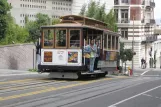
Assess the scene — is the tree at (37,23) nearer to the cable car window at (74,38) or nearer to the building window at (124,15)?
the building window at (124,15)

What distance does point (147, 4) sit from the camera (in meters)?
81.5

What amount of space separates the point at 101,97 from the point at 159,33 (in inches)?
3181

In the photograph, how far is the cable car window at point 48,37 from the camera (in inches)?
829

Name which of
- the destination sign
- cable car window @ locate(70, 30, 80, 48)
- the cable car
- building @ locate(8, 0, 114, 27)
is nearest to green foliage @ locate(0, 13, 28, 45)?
building @ locate(8, 0, 114, 27)

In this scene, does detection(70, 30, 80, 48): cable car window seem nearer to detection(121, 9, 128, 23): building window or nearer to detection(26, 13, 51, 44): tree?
detection(26, 13, 51, 44): tree

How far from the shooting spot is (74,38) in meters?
20.9

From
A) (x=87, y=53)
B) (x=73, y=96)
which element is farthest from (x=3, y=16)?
(x=73, y=96)

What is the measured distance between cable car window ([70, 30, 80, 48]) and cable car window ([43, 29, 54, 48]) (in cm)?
96

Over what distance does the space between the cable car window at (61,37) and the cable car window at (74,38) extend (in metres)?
0.34

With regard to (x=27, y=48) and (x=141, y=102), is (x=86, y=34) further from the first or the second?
(x=27, y=48)

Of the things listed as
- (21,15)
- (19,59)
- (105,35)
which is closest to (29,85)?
(105,35)

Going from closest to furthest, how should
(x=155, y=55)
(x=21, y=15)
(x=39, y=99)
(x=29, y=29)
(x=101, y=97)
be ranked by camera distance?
(x=39, y=99)
(x=101, y=97)
(x=29, y=29)
(x=21, y=15)
(x=155, y=55)

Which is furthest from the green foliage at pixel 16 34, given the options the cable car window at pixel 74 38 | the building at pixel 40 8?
the cable car window at pixel 74 38

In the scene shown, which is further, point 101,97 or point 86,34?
point 86,34
